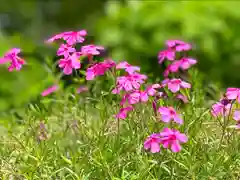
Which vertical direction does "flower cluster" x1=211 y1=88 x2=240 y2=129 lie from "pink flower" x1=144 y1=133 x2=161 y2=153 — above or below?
above

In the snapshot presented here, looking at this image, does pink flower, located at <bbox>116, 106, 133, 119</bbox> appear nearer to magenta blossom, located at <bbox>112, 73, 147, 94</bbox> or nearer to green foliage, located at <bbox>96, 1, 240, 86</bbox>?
magenta blossom, located at <bbox>112, 73, 147, 94</bbox>

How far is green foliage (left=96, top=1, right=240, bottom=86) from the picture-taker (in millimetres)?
8719

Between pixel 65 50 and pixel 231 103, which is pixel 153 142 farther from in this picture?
pixel 65 50

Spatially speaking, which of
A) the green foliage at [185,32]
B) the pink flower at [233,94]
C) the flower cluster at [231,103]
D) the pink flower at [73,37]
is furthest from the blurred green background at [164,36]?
the pink flower at [233,94]

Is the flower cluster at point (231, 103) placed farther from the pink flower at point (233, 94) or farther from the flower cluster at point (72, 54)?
the flower cluster at point (72, 54)

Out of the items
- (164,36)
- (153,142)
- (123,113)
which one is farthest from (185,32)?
(153,142)

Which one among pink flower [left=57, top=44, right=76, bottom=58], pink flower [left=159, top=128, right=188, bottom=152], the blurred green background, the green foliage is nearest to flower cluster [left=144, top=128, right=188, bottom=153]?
pink flower [left=159, top=128, right=188, bottom=152]

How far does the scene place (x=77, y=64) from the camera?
2.68m

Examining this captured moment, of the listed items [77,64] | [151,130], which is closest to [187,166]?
[151,130]

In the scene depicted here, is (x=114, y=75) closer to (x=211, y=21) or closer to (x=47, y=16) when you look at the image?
(x=211, y=21)

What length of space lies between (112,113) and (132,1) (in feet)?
21.0

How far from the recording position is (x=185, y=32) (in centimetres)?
852

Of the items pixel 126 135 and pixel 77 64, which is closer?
pixel 77 64

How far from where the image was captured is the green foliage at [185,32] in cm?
872
